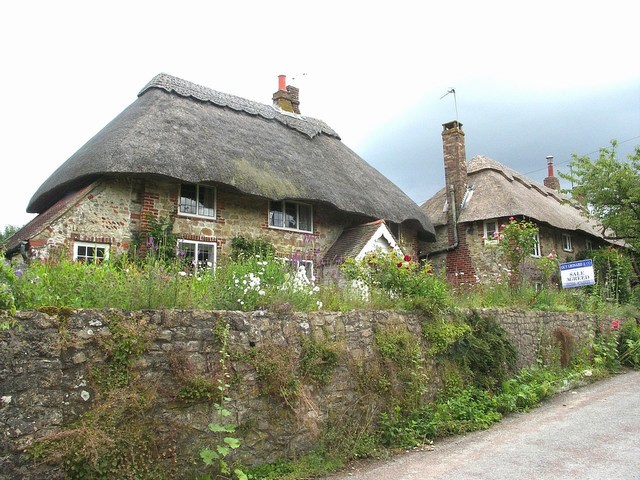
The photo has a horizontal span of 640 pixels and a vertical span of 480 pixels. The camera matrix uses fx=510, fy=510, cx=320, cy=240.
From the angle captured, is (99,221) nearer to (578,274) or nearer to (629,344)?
(578,274)

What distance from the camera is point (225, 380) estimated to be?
5.27m

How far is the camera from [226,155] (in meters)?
14.0

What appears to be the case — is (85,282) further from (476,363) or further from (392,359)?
(476,363)

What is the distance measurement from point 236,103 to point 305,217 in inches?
197

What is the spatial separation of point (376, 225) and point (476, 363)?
810 cm

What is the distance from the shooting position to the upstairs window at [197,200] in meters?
13.6

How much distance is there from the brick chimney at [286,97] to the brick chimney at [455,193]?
6705mm

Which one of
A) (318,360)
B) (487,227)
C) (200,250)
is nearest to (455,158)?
(487,227)

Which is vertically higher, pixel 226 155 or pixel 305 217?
pixel 226 155

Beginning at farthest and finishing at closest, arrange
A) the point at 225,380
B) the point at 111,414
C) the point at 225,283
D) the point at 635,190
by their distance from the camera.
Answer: the point at 635,190 < the point at 225,283 < the point at 225,380 < the point at 111,414

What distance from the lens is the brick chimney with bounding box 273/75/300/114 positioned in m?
22.0

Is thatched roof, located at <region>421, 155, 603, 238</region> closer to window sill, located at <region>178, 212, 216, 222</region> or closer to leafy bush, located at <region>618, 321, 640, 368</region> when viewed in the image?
leafy bush, located at <region>618, 321, 640, 368</region>

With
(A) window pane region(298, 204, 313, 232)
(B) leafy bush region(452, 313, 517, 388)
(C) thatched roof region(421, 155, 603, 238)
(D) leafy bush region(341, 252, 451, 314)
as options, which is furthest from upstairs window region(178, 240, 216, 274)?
(C) thatched roof region(421, 155, 603, 238)

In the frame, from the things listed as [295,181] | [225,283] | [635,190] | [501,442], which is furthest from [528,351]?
[635,190]
